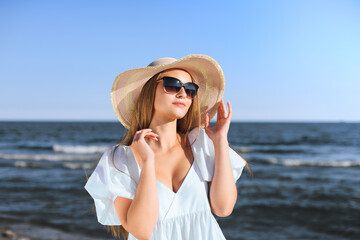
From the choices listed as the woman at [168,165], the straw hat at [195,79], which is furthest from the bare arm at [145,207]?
the straw hat at [195,79]

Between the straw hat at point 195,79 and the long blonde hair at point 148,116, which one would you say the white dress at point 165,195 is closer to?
the long blonde hair at point 148,116

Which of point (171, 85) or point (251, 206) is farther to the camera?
point (251, 206)

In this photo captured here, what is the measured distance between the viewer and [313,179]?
41.0ft

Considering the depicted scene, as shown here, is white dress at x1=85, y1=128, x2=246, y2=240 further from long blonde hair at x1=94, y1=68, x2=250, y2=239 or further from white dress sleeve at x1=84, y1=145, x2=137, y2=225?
long blonde hair at x1=94, y1=68, x2=250, y2=239

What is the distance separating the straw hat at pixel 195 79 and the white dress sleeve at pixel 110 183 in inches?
15.5

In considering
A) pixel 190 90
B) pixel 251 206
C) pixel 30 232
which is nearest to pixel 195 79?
pixel 190 90

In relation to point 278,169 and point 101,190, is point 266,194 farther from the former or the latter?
point 101,190

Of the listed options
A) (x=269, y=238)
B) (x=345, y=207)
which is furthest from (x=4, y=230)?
(x=345, y=207)

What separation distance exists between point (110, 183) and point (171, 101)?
573mm

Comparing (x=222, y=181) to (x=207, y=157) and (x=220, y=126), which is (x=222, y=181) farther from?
(x=220, y=126)

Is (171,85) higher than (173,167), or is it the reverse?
(171,85)

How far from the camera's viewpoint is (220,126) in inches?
74.9

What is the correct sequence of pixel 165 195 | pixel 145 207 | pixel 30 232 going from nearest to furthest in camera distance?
1. pixel 145 207
2. pixel 165 195
3. pixel 30 232

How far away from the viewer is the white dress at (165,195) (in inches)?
70.2
